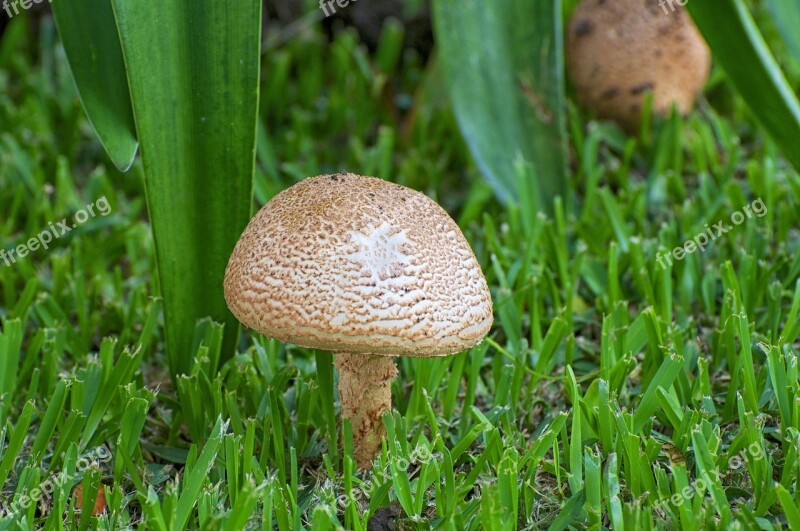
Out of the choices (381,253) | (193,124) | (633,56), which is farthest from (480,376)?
(633,56)

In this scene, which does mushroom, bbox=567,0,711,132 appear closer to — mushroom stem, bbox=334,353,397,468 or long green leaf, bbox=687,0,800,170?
long green leaf, bbox=687,0,800,170

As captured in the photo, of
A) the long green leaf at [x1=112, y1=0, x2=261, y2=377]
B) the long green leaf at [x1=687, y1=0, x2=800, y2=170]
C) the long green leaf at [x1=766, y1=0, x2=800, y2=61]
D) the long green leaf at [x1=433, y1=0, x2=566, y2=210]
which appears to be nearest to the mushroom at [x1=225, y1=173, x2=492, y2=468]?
the long green leaf at [x1=112, y1=0, x2=261, y2=377]

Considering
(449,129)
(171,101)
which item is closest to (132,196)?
(449,129)

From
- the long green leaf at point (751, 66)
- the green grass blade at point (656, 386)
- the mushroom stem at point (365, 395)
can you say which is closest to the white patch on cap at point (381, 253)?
the mushroom stem at point (365, 395)

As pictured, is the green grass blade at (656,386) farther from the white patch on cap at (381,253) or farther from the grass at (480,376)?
the white patch on cap at (381,253)

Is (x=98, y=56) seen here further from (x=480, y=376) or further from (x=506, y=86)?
(x=506, y=86)

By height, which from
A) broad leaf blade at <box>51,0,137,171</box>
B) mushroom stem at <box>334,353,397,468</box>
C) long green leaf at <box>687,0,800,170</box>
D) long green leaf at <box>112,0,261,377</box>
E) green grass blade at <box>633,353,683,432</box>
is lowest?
green grass blade at <box>633,353,683,432</box>
